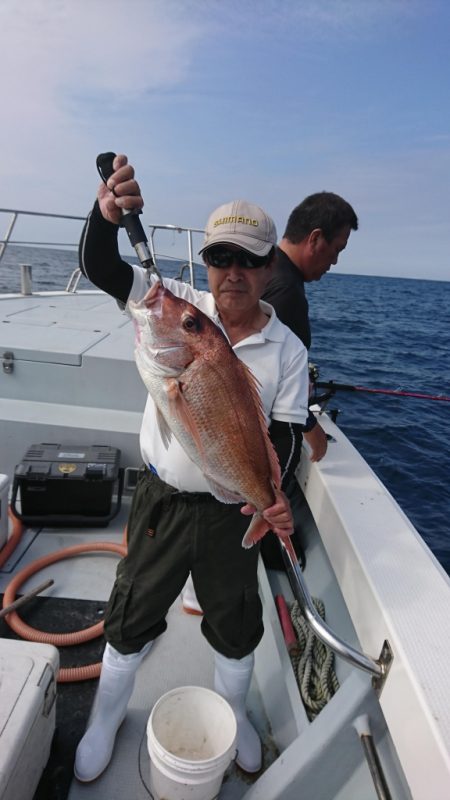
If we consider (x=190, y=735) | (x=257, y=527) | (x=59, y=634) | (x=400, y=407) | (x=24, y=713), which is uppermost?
(x=257, y=527)

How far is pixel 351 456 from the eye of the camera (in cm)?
301

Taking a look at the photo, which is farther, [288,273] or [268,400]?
[288,273]

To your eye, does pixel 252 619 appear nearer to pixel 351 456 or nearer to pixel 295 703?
pixel 295 703

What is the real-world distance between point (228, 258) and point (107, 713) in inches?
78.9

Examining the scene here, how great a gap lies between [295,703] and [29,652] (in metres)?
1.28

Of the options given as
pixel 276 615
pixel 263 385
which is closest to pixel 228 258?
pixel 263 385

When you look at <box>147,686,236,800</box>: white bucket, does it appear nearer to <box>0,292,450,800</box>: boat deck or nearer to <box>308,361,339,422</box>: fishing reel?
<box>0,292,450,800</box>: boat deck

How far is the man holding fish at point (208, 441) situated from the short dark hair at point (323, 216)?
1.15 metres

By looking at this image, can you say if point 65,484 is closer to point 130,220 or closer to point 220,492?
point 220,492

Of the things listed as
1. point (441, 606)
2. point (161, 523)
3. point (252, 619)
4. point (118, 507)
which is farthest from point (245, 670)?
point (118, 507)

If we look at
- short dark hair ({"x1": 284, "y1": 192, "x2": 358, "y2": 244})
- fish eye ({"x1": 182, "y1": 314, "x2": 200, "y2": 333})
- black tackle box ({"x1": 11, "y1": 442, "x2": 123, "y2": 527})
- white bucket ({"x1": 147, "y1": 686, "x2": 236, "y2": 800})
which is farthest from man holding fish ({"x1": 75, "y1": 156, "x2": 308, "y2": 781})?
black tackle box ({"x1": 11, "y1": 442, "x2": 123, "y2": 527})

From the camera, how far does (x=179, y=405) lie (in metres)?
1.54

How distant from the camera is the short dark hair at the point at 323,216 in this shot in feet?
9.32

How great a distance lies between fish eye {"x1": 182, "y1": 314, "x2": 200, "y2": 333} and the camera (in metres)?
1.53
